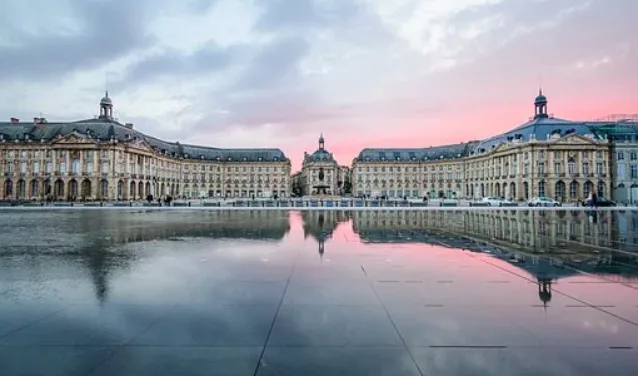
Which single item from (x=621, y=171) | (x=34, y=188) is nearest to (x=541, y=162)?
(x=621, y=171)

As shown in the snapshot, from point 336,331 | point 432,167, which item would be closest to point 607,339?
point 336,331

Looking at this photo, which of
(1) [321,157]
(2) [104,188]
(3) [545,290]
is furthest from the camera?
(1) [321,157]

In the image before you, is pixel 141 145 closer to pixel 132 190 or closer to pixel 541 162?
pixel 132 190

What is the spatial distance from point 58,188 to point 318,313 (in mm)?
94945

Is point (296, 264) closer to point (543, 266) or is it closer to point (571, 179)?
point (543, 266)

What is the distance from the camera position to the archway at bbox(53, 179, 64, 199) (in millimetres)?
83750

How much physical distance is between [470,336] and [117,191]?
9064cm

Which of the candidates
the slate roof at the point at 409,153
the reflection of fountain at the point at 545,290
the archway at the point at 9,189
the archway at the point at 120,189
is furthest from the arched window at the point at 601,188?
the archway at the point at 9,189

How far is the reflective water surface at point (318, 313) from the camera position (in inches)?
185

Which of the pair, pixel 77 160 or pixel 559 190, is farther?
pixel 77 160

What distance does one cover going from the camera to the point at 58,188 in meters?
84.6

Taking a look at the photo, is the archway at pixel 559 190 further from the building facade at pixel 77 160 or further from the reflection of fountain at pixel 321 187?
the building facade at pixel 77 160

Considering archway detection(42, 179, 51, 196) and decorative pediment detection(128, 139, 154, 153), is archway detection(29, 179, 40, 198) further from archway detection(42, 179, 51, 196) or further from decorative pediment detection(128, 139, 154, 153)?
decorative pediment detection(128, 139, 154, 153)

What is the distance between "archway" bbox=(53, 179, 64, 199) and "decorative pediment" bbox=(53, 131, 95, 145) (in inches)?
315
